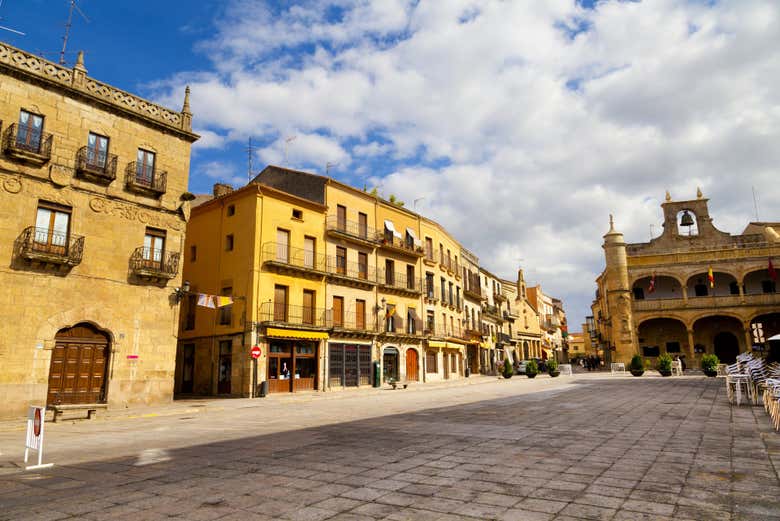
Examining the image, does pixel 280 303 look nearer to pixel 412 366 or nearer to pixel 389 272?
pixel 389 272

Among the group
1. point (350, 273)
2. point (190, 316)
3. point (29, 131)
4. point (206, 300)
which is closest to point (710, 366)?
point (350, 273)

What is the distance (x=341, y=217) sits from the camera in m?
31.3

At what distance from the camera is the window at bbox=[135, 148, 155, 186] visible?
1973 cm

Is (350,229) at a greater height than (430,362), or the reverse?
(350,229)

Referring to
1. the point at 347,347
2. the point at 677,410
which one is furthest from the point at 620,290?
the point at 677,410

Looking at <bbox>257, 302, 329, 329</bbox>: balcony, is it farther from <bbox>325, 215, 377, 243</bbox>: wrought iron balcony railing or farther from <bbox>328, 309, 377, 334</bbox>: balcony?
<bbox>325, 215, 377, 243</bbox>: wrought iron balcony railing

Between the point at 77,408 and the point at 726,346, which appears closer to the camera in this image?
the point at 77,408

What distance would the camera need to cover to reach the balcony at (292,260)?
26.1 metres

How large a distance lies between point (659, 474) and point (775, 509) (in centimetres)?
149

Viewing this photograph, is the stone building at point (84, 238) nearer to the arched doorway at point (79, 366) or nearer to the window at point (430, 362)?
the arched doorway at point (79, 366)

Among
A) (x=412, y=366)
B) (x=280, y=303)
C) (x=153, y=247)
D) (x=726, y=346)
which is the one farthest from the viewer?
(x=726, y=346)

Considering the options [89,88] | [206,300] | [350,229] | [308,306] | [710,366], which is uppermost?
[89,88]

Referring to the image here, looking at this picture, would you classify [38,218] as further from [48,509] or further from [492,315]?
[492,315]

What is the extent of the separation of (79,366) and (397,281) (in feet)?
70.6
